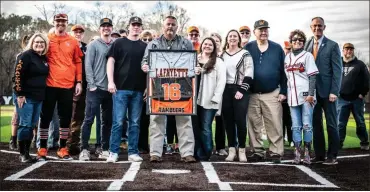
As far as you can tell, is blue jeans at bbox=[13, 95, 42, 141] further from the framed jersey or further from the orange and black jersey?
the framed jersey

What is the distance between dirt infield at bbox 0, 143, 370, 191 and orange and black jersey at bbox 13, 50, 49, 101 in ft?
3.63

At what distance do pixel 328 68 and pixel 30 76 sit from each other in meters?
4.87

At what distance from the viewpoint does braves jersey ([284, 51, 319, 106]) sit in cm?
768

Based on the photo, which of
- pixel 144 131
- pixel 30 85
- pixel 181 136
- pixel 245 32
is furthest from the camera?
pixel 245 32

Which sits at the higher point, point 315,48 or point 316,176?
point 315,48

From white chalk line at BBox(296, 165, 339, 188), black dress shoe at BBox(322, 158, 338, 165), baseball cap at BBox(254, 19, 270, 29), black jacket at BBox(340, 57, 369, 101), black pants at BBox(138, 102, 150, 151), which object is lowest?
black dress shoe at BBox(322, 158, 338, 165)

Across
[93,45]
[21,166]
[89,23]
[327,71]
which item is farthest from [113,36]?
[89,23]

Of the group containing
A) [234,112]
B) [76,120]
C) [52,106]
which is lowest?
[76,120]

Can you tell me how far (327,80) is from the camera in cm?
793

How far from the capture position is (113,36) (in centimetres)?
988

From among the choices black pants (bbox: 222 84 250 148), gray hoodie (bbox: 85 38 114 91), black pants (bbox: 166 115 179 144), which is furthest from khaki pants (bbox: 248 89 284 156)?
gray hoodie (bbox: 85 38 114 91)

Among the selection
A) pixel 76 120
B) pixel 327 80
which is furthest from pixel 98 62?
pixel 327 80

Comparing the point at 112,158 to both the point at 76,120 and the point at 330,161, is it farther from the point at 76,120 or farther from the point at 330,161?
the point at 330,161

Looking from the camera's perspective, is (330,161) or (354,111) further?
(354,111)
